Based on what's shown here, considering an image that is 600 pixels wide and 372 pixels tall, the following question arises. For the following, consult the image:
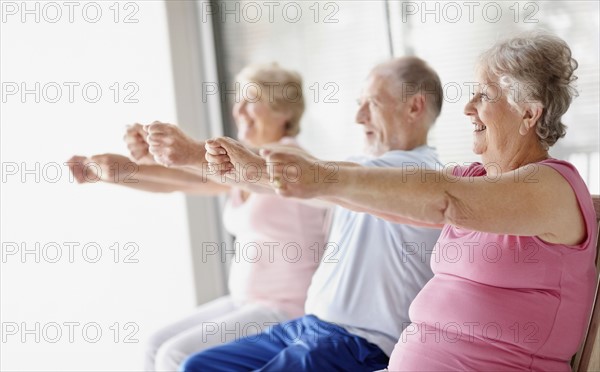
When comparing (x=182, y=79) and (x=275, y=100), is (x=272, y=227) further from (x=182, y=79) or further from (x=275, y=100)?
(x=182, y=79)

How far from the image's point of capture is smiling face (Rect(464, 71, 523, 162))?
4.88 ft

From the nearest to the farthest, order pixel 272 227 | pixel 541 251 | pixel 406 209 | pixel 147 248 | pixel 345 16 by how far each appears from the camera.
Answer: pixel 406 209 < pixel 541 251 < pixel 272 227 < pixel 345 16 < pixel 147 248

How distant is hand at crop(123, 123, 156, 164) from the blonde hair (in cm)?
71

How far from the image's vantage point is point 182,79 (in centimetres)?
299

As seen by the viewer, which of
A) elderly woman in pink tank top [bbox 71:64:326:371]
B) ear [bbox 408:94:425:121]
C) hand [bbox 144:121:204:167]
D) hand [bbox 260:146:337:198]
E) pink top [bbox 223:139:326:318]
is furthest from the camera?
pink top [bbox 223:139:326:318]

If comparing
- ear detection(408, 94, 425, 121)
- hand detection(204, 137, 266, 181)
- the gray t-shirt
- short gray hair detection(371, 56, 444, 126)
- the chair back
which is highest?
short gray hair detection(371, 56, 444, 126)

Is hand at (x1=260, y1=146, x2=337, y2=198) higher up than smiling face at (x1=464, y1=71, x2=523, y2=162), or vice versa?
smiling face at (x1=464, y1=71, x2=523, y2=162)

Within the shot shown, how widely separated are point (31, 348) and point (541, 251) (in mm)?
1870

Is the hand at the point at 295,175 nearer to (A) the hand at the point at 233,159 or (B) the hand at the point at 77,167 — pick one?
(A) the hand at the point at 233,159

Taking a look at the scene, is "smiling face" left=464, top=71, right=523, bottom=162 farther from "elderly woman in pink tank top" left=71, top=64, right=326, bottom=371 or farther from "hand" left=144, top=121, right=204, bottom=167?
"elderly woman in pink tank top" left=71, top=64, right=326, bottom=371

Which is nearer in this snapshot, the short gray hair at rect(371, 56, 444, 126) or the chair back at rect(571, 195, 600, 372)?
the chair back at rect(571, 195, 600, 372)

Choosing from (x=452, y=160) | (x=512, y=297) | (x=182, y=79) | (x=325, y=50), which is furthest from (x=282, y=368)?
(x=182, y=79)

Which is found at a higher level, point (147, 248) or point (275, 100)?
point (275, 100)

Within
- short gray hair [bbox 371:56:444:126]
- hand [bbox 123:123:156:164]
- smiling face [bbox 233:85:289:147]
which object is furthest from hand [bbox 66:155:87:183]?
short gray hair [bbox 371:56:444:126]
